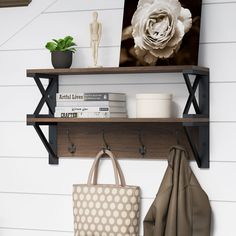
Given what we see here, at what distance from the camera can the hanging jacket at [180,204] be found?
2.00 metres

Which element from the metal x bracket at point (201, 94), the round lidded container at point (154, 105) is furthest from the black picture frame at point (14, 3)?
the metal x bracket at point (201, 94)

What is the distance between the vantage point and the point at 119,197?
212 cm

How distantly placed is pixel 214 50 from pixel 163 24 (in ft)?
0.76

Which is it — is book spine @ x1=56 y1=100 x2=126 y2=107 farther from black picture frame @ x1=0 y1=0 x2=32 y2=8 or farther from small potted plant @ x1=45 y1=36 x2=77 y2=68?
black picture frame @ x1=0 y1=0 x2=32 y2=8

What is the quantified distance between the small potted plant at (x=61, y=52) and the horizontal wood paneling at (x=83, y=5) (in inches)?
5.9

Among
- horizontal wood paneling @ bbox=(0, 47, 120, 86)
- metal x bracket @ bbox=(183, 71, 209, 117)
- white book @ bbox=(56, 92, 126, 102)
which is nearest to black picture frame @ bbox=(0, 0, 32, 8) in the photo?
horizontal wood paneling @ bbox=(0, 47, 120, 86)

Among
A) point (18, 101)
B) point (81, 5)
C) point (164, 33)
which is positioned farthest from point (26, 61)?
point (164, 33)

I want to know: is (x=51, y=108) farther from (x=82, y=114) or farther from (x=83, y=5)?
(x=83, y=5)

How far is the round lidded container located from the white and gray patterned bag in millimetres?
245

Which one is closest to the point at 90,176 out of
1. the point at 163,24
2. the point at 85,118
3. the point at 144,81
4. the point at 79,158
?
the point at 79,158

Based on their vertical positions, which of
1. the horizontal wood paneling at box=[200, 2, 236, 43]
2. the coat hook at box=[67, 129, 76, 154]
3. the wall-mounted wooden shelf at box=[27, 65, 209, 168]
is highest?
the horizontal wood paneling at box=[200, 2, 236, 43]

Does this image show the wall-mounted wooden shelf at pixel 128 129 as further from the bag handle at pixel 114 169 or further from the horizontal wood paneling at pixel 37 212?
the horizontal wood paneling at pixel 37 212

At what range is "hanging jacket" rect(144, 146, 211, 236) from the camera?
2000 mm

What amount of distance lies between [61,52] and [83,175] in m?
0.47
